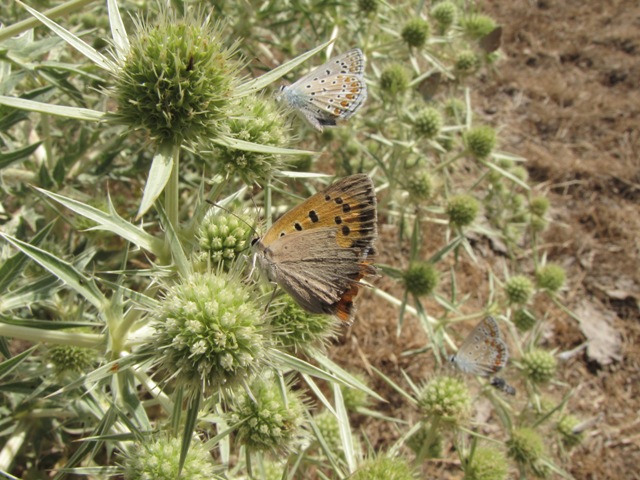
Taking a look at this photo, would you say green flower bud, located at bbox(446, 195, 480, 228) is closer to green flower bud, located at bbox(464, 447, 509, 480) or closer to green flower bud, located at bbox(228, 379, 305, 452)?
green flower bud, located at bbox(464, 447, 509, 480)

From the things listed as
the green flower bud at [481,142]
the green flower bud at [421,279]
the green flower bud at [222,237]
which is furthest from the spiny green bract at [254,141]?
the green flower bud at [481,142]

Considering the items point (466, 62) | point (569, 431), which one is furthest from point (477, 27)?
point (569, 431)

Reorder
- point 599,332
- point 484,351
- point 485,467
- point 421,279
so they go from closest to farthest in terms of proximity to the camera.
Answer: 1. point 485,467
2. point 484,351
3. point 421,279
4. point 599,332

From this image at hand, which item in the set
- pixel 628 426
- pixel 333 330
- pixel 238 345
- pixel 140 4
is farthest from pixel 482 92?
pixel 238 345

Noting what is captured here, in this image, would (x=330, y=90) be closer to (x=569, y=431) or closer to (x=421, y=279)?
(x=421, y=279)

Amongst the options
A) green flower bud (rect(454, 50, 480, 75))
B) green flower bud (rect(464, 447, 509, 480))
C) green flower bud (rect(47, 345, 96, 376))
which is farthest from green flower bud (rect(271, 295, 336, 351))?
green flower bud (rect(454, 50, 480, 75))

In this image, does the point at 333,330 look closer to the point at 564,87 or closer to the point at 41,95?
the point at 41,95
